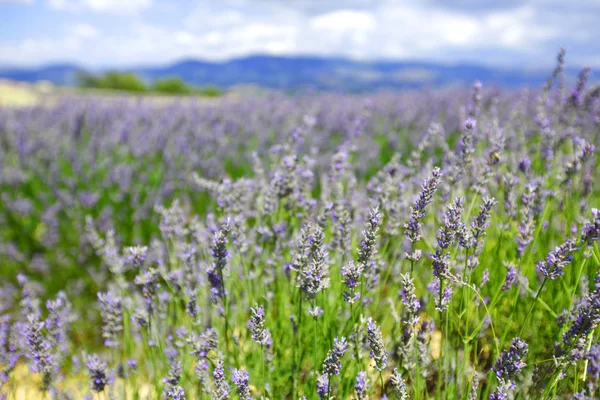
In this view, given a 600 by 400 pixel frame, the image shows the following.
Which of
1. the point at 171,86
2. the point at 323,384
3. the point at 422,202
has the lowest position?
the point at 323,384

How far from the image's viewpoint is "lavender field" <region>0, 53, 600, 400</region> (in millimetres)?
1392

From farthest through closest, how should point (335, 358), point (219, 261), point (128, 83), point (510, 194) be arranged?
point (128, 83) → point (510, 194) → point (219, 261) → point (335, 358)

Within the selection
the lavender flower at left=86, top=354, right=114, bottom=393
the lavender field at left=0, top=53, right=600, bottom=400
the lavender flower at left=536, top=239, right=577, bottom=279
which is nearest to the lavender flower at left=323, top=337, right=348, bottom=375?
the lavender field at left=0, top=53, right=600, bottom=400

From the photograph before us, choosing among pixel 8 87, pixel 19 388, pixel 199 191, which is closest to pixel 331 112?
pixel 199 191

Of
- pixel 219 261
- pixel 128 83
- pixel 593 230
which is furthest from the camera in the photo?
pixel 128 83

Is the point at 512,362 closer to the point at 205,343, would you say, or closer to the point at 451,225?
the point at 451,225

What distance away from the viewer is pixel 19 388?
3176 mm

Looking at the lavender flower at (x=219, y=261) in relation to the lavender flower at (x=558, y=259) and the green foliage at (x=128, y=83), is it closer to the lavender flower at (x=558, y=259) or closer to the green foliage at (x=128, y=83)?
the lavender flower at (x=558, y=259)

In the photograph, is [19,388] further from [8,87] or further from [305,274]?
[8,87]

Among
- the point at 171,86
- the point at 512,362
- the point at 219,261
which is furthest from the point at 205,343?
the point at 171,86

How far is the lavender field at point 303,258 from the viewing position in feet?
4.57

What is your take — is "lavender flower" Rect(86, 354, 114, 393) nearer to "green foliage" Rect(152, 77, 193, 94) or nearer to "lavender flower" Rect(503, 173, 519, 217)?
"lavender flower" Rect(503, 173, 519, 217)

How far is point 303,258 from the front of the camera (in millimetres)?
1396

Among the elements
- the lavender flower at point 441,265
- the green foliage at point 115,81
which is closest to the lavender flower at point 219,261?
the lavender flower at point 441,265
